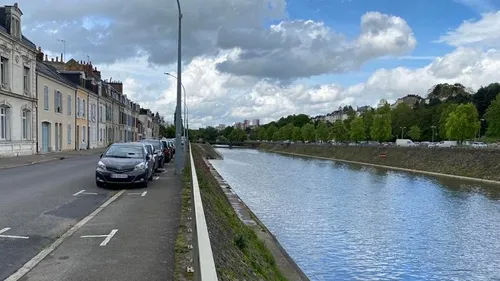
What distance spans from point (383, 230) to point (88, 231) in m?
12.6

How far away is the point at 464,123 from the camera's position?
5928 centimetres

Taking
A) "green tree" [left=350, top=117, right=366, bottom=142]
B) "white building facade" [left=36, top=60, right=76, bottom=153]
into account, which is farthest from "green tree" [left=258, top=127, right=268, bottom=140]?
"white building facade" [left=36, top=60, right=76, bottom=153]

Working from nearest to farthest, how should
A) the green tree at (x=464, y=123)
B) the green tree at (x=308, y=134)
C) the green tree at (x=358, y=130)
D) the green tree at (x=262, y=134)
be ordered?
the green tree at (x=464, y=123)
the green tree at (x=358, y=130)
the green tree at (x=308, y=134)
the green tree at (x=262, y=134)

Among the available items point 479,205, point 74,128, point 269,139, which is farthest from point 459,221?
point 269,139

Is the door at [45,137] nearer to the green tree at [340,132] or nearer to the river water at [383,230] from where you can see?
the river water at [383,230]

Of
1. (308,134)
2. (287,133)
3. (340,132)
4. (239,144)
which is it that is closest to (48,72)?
(340,132)

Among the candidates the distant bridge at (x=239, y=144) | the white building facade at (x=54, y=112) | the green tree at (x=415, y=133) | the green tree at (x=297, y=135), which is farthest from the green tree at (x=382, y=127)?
the distant bridge at (x=239, y=144)

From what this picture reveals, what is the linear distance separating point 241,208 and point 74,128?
96.6ft

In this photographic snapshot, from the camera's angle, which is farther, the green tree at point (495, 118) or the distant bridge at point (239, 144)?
the distant bridge at point (239, 144)

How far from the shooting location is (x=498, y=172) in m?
39.4

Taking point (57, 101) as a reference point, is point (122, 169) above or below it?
below

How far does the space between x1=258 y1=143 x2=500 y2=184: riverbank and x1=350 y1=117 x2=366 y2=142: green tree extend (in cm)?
1048

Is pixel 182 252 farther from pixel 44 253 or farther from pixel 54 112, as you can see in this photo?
pixel 54 112

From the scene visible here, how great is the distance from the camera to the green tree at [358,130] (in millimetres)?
87562
